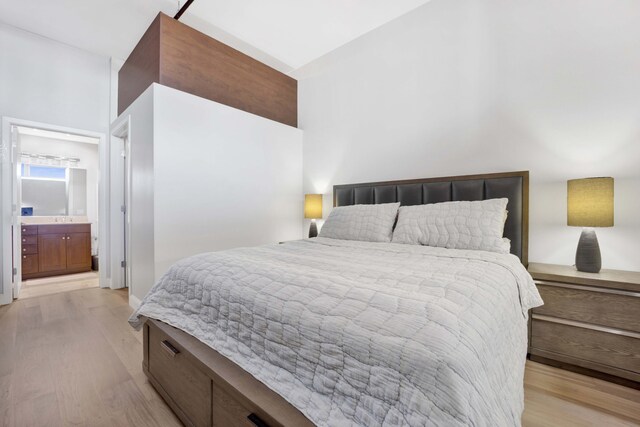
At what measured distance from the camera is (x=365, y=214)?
258cm

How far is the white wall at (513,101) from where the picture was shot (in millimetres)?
1921

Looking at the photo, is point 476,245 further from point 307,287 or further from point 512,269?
point 307,287

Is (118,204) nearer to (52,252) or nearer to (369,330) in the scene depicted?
(52,252)

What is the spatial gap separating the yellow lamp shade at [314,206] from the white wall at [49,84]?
2.82 metres

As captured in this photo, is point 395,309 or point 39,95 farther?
point 39,95

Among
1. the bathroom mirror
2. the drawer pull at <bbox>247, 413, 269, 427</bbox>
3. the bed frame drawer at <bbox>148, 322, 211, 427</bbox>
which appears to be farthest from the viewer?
the bathroom mirror

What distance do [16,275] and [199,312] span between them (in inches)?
133

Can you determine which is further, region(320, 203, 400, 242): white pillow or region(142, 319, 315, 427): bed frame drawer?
region(320, 203, 400, 242): white pillow

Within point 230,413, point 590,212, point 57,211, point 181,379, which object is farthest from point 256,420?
point 57,211

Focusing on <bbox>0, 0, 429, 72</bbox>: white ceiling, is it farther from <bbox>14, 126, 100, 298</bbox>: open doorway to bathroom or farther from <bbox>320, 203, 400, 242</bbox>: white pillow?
<bbox>320, 203, 400, 242</bbox>: white pillow

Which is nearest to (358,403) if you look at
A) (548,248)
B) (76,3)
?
(548,248)

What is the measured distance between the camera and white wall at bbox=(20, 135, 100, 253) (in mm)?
4430

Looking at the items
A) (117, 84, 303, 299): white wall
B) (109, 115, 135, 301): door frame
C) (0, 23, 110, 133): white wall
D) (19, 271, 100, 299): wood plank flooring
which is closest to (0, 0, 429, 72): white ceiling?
(0, 23, 110, 133): white wall

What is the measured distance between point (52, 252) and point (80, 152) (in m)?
1.84
